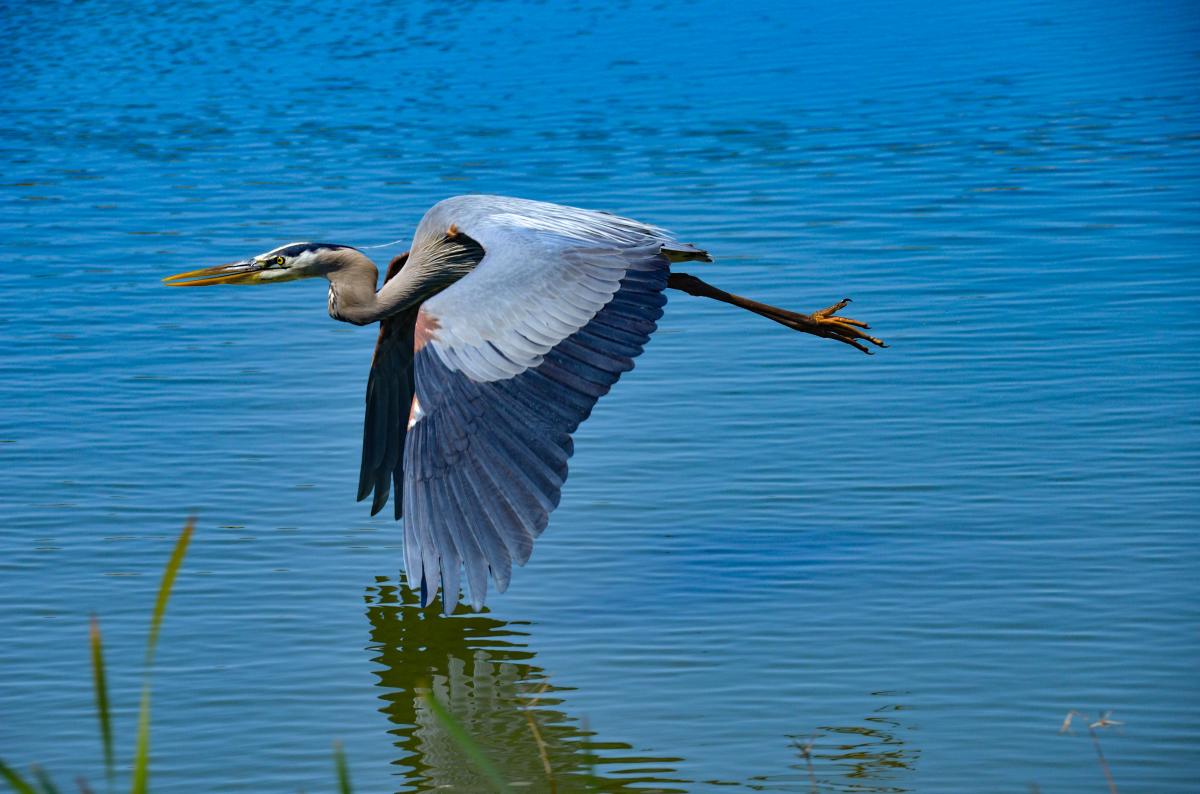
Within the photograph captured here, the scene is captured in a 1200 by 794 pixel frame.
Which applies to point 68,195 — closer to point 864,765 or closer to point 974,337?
point 974,337

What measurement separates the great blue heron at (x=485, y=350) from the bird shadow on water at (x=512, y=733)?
363 millimetres

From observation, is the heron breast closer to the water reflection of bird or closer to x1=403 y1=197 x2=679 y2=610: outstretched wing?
x1=403 y1=197 x2=679 y2=610: outstretched wing

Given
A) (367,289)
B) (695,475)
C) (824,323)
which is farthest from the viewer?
(824,323)

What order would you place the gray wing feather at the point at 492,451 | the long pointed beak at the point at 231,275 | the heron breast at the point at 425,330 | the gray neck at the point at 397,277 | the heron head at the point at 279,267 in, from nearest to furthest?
the gray wing feather at the point at 492,451 < the heron breast at the point at 425,330 < the gray neck at the point at 397,277 < the heron head at the point at 279,267 < the long pointed beak at the point at 231,275

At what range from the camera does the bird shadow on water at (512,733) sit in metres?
5.64

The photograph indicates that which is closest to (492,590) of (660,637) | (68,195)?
(660,637)

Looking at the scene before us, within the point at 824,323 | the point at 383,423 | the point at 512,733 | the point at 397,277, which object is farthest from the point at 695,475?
the point at 512,733

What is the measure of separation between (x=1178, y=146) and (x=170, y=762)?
1279cm

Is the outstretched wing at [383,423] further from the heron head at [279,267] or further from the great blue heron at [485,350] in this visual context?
the heron head at [279,267]

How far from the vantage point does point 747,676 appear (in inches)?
252

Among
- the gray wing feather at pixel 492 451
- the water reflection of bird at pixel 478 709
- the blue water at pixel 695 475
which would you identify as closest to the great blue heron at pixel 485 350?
the gray wing feather at pixel 492 451

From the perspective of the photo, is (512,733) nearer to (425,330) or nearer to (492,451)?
(492,451)

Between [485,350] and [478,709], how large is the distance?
1.33 m

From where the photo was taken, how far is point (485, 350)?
272 inches
